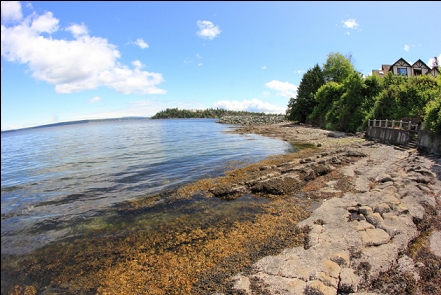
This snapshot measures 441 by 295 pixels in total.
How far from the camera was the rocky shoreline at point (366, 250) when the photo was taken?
5.25 m

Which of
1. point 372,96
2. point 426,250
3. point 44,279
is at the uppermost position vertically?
point 372,96

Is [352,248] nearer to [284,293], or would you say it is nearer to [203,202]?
[284,293]

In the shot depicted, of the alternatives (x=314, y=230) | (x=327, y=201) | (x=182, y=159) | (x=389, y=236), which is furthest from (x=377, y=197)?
(x=182, y=159)

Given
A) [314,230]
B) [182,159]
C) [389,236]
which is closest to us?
[389,236]

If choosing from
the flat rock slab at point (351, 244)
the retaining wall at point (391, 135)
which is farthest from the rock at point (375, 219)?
the retaining wall at point (391, 135)

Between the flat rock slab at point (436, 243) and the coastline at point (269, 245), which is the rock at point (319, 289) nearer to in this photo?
the coastline at point (269, 245)

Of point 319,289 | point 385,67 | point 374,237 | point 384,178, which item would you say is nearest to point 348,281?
point 319,289

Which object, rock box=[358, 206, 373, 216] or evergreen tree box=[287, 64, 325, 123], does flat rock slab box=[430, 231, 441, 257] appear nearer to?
rock box=[358, 206, 373, 216]

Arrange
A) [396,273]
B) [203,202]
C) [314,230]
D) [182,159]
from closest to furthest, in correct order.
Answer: [396,273], [314,230], [203,202], [182,159]

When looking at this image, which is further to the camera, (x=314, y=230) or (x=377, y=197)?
(x=377, y=197)

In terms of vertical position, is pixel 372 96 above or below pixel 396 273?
above

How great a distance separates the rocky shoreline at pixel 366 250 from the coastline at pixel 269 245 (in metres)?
0.03

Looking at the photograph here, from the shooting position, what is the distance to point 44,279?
643cm

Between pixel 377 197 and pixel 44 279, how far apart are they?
39.0 ft
